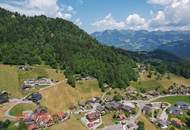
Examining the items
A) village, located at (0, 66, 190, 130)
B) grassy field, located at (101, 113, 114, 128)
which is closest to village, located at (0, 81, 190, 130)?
village, located at (0, 66, 190, 130)

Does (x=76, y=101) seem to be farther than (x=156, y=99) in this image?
No

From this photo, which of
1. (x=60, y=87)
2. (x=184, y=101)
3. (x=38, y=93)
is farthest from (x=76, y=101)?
(x=184, y=101)

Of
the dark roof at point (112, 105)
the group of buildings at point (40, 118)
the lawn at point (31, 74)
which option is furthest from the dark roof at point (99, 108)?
the lawn at point (31, 74)

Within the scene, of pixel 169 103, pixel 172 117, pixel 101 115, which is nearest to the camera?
pixel 101 115

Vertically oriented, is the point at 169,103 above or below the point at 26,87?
below

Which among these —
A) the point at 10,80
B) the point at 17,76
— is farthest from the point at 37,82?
the point at 17,76

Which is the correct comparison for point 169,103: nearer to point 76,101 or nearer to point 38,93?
point 76,101

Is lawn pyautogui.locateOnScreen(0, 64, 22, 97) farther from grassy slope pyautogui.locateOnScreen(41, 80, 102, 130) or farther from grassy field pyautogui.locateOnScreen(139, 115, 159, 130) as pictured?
grassy field pyautogui.locateOnScreen(139, 115, 159, 130)

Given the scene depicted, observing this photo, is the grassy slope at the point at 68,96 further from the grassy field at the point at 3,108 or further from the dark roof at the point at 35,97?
the grassy field at the point at 3,108

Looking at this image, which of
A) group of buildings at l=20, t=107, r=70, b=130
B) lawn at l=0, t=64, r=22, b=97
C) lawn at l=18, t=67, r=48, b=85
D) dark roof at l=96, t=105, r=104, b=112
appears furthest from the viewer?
lawn at l=18, t=67, r=48, b=85
